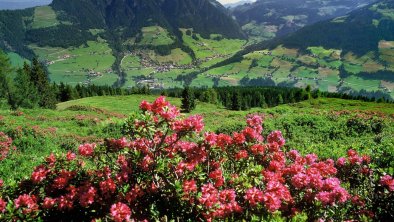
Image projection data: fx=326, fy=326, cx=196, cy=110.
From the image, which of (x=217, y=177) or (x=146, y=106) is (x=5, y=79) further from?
(x=217, y=177)

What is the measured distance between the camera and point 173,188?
7699mm

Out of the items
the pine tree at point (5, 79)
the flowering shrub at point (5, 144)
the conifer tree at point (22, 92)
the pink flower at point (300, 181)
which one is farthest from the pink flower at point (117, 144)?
the conifer tree at point (22, 92)

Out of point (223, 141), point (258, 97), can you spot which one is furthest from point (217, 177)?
point (258, 97)

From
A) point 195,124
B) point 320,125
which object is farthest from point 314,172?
point 320,125

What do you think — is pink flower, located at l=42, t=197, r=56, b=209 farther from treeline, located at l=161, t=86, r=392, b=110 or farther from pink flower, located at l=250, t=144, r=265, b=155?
treeline, located at l=161, t=86, r=392, b=110

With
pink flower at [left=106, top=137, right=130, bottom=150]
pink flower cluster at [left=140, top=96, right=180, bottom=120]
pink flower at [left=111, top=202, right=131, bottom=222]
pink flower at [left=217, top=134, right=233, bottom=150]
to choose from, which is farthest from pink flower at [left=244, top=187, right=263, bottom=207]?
pink flower at [left=106, top=137, right=130, bottom=150]

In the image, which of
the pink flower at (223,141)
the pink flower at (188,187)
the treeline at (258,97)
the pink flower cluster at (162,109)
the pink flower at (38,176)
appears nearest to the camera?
the pink flower at (188,187)

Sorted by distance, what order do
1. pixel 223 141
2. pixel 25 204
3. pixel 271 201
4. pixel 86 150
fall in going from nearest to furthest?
pixel 271 201
pixel 25 204
pixel 86 150
pixel 223 141

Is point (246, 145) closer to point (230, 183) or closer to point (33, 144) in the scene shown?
point (230, 183)

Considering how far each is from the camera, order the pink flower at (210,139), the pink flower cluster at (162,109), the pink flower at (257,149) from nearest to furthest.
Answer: the pink flower cluster at (162,109) → the pink flower at (210,139) → the pink flower at (257,149)

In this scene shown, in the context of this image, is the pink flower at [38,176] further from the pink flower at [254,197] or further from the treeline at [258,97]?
the treeline at [258,97]

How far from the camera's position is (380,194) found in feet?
27.7

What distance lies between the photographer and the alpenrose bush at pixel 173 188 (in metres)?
7.52

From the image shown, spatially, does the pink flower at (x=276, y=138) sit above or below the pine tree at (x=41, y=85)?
above
